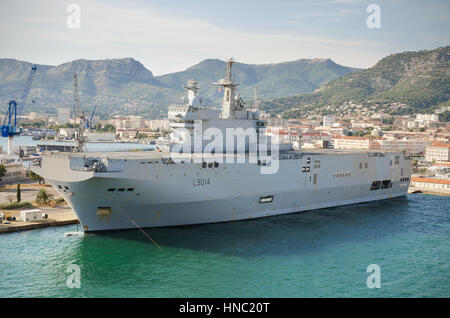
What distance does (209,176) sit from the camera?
20.0 meters

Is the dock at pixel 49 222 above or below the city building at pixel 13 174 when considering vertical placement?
below

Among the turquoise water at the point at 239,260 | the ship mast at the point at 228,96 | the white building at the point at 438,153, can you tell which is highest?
the ship mast at the point at 228,96

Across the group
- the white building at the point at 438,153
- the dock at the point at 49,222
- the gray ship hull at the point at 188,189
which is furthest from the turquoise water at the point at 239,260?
the white building at the point at 438,153

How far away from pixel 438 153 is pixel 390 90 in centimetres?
9884

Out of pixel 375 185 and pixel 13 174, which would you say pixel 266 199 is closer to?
pixel 375 185

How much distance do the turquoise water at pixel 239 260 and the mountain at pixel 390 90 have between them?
124m

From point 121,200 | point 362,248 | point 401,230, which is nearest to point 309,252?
point 362,248

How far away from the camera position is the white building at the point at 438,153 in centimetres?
5839

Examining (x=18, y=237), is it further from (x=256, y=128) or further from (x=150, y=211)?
(x=256, y=128)

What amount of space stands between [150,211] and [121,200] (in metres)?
1.48

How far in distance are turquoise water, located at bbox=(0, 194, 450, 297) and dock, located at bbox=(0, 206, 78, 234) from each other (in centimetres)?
52

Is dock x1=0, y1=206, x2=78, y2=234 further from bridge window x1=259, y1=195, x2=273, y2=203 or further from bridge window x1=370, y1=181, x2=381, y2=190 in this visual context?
bridge window x1=370, y1=181, x2=381, y2=190

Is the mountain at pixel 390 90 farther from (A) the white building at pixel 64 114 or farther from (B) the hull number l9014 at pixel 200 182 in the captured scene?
(B) the hull number l9014 at pixel 200 182
